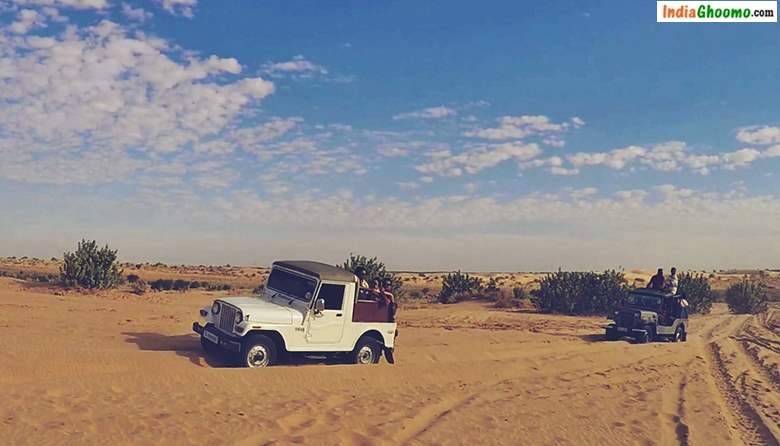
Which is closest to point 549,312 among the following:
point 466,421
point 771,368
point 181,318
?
point 771,368

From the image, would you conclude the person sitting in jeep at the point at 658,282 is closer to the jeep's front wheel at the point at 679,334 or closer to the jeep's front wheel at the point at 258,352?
the jeep's front wheel at the point at 679,334

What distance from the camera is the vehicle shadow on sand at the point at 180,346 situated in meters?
13.5

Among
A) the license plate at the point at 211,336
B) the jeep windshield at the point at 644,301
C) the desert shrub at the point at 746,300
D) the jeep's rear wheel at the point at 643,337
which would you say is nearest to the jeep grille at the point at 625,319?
the jeep's rear wheel at the point at 643,337

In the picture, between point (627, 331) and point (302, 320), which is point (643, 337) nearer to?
point (627, 331)

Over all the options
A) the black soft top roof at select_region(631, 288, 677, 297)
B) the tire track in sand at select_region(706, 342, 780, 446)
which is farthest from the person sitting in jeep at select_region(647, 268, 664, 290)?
the tire track in sand at select_region(706, 342, 780, 446)

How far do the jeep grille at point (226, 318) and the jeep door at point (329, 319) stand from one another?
1.59 metres

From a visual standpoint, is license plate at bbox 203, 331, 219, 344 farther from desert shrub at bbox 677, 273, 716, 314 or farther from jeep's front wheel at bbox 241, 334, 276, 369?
desert shrub at bbox 677, 273, 716, 314

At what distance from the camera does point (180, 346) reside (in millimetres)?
15438

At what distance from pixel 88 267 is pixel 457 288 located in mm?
21042

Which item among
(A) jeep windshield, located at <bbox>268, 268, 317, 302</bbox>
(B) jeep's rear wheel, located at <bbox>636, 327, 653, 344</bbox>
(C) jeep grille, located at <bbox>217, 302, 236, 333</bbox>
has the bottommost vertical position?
(B) jeep's rear wheel, located at <bbox>636, 327, 653, 344</bbox>

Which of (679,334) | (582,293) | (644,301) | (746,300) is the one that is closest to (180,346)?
(644,301)

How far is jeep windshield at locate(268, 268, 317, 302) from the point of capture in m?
14.0

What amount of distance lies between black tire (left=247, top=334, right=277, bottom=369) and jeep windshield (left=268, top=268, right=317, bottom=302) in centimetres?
129

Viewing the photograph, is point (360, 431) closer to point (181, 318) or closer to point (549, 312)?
point (181, 318)
